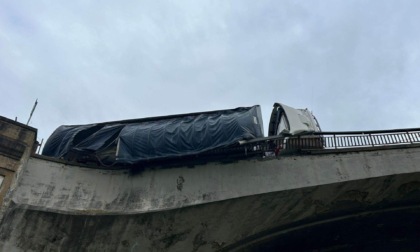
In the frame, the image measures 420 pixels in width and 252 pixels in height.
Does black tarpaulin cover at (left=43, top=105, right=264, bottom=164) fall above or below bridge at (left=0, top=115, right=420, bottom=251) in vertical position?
above

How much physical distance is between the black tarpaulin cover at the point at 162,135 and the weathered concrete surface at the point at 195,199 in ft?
2.86

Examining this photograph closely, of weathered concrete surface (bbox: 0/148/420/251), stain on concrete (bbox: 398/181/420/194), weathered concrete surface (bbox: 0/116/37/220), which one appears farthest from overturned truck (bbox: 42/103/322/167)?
stain on concrete (bbox: 398/181/420/194)

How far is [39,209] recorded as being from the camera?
12.2 metres

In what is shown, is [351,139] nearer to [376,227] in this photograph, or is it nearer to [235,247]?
[376,227]

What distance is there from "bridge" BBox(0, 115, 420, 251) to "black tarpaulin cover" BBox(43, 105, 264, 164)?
513mm

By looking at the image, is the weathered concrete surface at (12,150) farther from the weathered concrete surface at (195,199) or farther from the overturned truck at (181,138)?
the overturned truck at (181,138)

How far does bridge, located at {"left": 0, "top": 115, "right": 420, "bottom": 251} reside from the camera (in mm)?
12500

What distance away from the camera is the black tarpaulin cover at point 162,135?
1352 centimetres

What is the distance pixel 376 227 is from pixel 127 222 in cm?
985

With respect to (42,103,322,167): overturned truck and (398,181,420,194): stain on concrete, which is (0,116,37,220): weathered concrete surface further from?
(398,181,420,194): stain on concrete

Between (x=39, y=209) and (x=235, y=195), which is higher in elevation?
(x=235, y=195)

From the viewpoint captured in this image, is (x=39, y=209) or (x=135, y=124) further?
(x=135, y=124)

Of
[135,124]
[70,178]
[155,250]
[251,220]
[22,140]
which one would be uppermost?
[135,124]

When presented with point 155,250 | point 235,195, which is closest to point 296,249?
point 235,195
